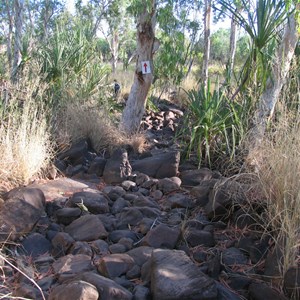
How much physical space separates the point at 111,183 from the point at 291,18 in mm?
2893

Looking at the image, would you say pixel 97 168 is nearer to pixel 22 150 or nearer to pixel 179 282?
pixel 22 150

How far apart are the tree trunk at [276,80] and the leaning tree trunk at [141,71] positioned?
2.59 metres

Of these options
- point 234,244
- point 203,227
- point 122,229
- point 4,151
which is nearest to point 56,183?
point 4,151

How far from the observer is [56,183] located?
16.8 feet

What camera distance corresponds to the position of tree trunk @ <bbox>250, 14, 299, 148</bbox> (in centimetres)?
507

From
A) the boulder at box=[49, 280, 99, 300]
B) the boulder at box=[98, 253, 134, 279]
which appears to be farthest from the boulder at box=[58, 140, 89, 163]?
the boulder at box=[49, 280, 99, 300]

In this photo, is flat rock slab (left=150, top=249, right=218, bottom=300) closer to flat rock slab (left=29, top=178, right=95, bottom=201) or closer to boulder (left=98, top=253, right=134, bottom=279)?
boulder (left=98, top=253, right=134, bottom=279)

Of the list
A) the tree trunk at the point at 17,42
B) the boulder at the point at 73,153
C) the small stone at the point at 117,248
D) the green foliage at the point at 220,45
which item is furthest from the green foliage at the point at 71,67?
the green foliage at the point at 220,45

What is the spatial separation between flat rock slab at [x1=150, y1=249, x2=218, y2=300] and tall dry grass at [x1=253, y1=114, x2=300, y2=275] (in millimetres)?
546

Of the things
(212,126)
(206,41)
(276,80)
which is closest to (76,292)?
(276,80)

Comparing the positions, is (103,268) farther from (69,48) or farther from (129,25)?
(129,25)

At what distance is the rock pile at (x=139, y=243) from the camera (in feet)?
9.23

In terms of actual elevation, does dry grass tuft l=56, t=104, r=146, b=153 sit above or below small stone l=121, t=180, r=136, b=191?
above

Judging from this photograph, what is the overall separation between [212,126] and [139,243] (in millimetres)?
2770
